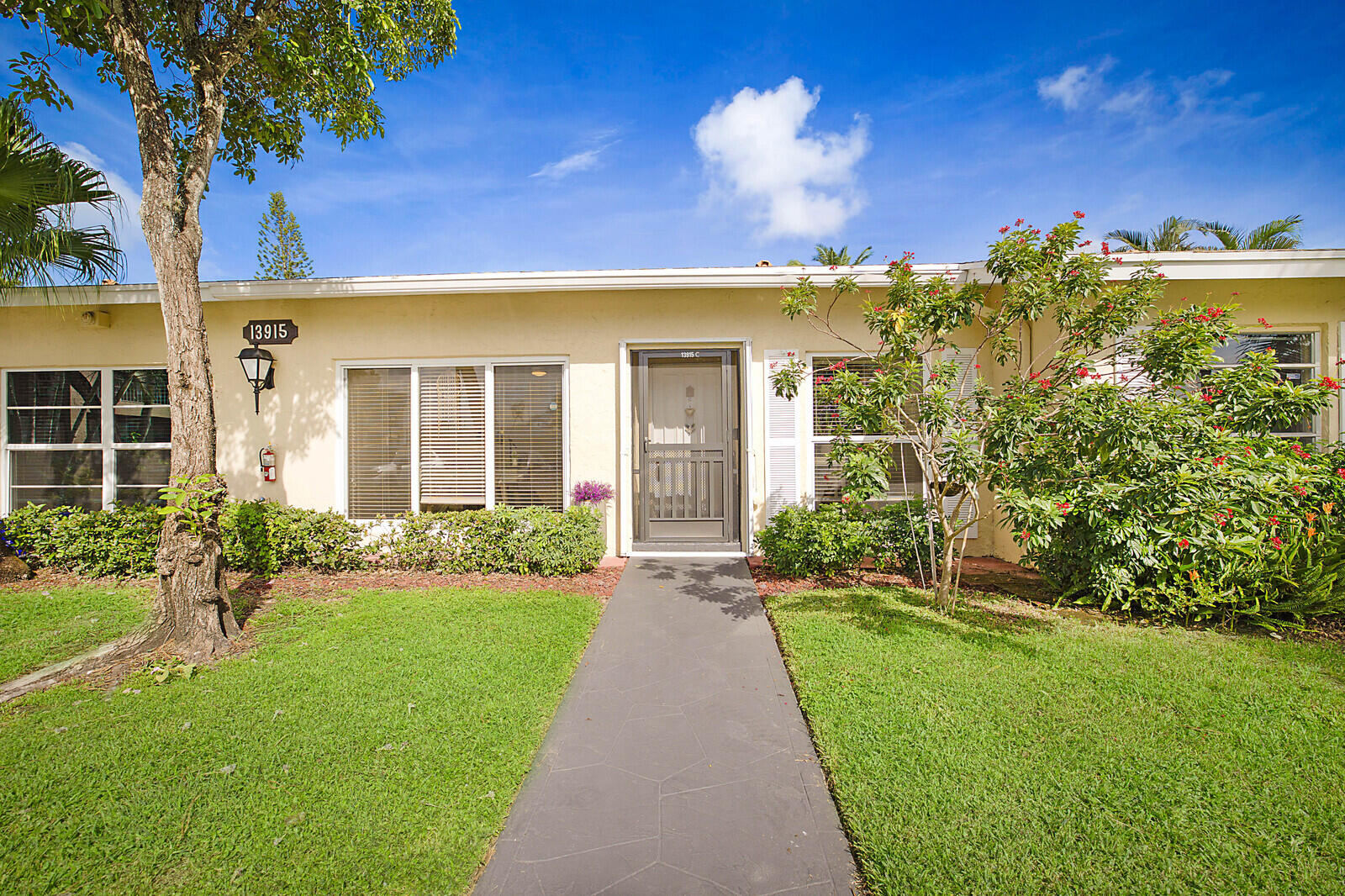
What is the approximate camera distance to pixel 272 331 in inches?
252

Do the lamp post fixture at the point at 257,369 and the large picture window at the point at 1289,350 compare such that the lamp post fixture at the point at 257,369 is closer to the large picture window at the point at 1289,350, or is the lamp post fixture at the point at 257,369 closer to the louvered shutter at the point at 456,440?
the louvered shutter at the point at 456,440

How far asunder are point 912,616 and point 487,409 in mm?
4855

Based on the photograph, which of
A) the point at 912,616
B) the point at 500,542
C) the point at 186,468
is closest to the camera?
the point at 186,468

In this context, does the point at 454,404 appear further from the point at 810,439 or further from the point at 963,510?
the point at 963,510

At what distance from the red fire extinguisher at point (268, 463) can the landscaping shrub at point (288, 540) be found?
0.60 meters

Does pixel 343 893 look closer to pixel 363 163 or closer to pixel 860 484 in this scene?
pixel 860 484

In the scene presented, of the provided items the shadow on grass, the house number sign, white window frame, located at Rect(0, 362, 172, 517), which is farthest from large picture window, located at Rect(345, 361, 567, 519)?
the shadow on grass

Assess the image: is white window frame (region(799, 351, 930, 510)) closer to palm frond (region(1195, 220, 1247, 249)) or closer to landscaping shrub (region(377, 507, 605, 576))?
landscaping shrub (region(377, 507, 605, 576))

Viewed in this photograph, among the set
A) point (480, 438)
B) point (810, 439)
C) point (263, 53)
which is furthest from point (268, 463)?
point (810, 439)

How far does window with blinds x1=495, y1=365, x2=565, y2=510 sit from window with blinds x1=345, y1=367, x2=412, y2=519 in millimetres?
1088

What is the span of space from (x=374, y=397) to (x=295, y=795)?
514 cm

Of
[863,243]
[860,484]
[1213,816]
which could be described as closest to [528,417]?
[860,484]

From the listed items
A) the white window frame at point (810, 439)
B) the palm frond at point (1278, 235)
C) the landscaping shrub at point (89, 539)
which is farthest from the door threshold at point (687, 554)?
the palm frond at point (1278, 235)

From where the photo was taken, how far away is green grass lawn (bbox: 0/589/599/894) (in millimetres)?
1828
